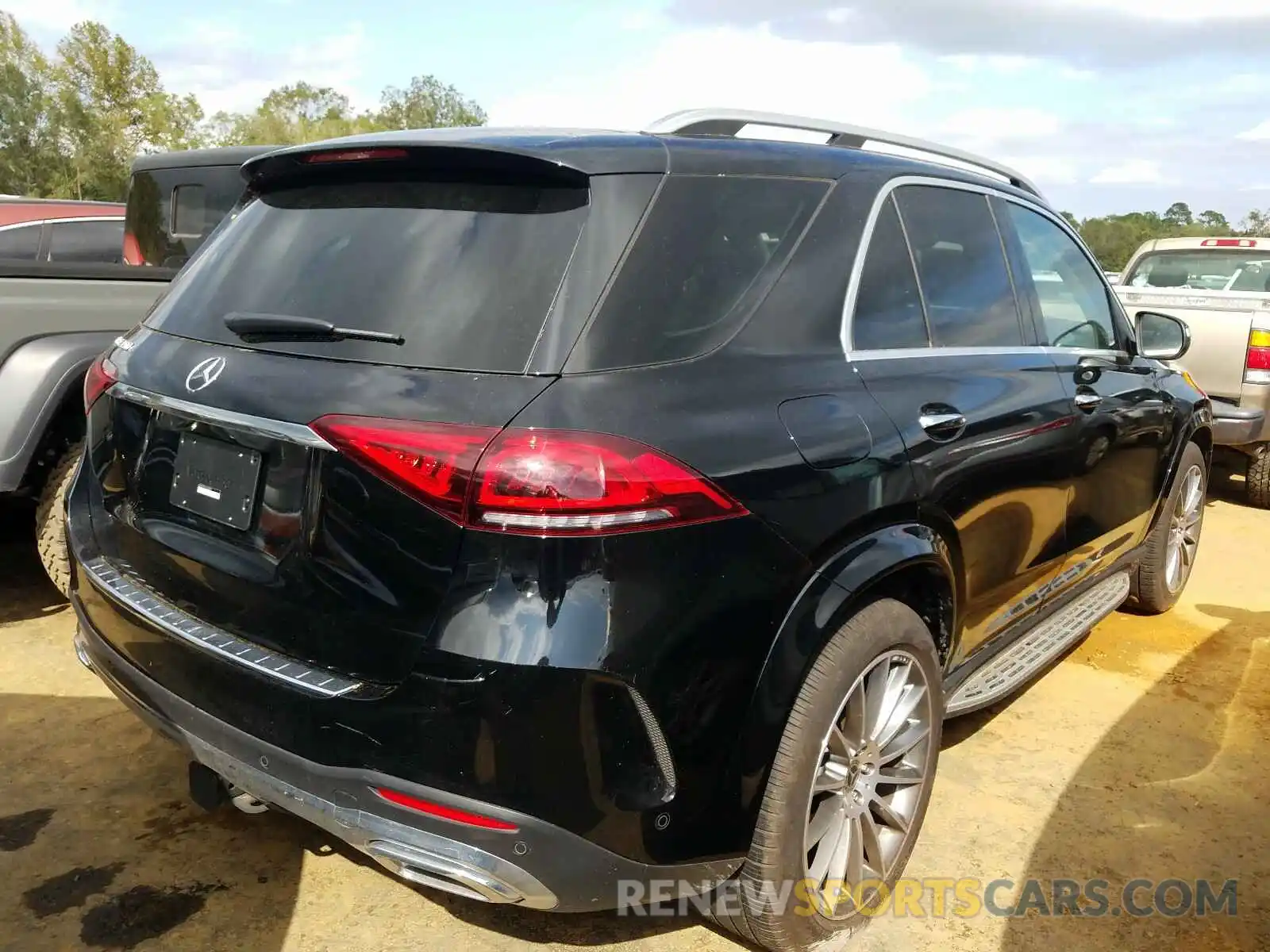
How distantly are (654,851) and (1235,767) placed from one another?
2.48 metres

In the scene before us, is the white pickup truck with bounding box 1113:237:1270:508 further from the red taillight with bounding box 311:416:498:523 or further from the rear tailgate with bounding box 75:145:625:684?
the red taillight with bounding box 311:416:498:523

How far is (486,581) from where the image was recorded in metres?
1.74

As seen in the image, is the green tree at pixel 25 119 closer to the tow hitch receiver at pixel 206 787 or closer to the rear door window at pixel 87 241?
the rear door window at pixel 87 241

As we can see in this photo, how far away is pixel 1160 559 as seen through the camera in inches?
181

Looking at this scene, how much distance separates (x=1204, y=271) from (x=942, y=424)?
7623 millimetres

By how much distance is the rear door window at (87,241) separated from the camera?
762 centimetres

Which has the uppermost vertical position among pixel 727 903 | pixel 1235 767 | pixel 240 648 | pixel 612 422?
pixel 612 422

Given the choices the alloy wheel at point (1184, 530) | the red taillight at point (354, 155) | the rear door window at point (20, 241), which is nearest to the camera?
the red taillight at point (354, 155)

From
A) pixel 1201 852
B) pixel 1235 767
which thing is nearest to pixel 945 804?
pixel 1201 852

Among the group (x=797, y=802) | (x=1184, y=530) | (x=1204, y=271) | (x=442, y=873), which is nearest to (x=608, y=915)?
(x=797, y=802)

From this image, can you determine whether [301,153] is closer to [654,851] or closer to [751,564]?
[751,564]

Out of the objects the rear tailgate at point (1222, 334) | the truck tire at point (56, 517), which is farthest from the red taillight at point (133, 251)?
the rear tailgate at point (1222, 334)

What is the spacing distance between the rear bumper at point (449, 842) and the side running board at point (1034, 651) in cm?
124

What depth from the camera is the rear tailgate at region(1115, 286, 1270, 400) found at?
6391 millimetres
